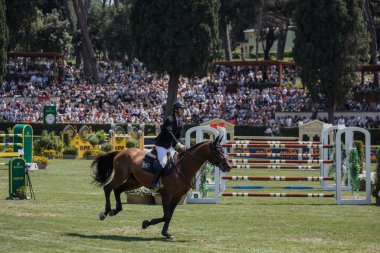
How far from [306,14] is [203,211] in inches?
1615

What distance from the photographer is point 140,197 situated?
23.4 m

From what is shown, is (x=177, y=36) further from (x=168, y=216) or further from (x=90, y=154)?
(x=168, y=216)

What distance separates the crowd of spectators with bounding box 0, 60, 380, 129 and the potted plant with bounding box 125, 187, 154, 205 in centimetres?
3464

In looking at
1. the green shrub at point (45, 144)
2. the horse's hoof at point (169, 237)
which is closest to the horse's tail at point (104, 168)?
the horse's hoof at point (169, 237)

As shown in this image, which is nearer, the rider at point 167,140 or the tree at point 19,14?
the rider at point 167,140

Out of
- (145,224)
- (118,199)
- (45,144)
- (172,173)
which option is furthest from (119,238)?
(45,144)

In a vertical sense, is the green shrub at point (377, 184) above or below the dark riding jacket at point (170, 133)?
below

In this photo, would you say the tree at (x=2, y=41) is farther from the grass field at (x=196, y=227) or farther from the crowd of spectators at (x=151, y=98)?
the grass field at (x=196, y=227)

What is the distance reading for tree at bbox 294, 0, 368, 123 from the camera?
60656 millimetres

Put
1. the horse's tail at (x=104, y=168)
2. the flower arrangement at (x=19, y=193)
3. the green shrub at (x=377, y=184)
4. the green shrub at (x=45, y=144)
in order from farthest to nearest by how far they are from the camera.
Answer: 1. the green shrub at (x=45, y=144)
2. the green shrub at (x=377, y=184)
3. the flower arrangement at (x=19, y=193)
4. the horse's tail at (x=104, y=168)

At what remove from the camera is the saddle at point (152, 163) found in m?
18.1

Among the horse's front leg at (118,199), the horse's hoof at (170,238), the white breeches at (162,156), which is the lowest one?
the horse's hoof at (170,238)

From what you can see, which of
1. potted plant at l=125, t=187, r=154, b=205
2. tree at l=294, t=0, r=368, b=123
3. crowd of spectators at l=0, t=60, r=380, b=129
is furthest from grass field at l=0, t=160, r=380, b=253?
tree at l=294, t=0, r=368, b=123

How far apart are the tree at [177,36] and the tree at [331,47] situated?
679 centimetres
